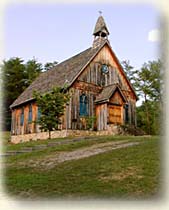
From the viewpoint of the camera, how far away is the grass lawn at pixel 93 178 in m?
4.73

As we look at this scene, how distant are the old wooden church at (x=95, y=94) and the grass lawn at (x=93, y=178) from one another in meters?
8.91

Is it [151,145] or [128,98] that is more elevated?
[128,98]

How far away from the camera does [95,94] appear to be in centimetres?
1798

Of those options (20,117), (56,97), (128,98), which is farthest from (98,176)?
(20,117)

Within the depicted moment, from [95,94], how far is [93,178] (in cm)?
1261

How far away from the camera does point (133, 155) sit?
24.4 ft

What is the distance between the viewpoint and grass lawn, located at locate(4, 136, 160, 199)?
4.73 metres

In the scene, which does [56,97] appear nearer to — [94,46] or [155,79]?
[94,46]

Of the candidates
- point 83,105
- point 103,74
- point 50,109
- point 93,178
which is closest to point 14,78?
point 103,74

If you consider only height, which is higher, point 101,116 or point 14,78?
point 14,78

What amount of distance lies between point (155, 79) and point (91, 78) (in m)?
10.9

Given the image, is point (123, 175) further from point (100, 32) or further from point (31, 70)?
point (31, 70)

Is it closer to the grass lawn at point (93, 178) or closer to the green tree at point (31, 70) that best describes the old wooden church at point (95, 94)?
the grass lawn at point (93, 178)

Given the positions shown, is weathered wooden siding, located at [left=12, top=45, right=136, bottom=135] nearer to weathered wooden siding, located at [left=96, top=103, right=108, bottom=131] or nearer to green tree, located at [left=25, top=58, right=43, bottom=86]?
weathered wooden siding, located at [left=96, top=103, right=108, bottom=131]
